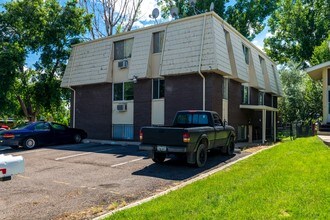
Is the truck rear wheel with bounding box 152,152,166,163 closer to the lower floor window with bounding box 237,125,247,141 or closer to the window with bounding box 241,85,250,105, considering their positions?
the lower floor window with bounding box 237,125,247,141

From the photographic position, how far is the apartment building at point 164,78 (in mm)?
16438

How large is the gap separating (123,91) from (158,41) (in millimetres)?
4022

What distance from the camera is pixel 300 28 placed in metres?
37.3

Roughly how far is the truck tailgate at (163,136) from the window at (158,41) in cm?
912

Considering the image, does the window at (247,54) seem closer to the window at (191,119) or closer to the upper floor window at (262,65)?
the upper floor window at (262,65)

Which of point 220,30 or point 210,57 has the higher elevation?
point 220,30

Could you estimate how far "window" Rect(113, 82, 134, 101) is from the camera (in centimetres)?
1980

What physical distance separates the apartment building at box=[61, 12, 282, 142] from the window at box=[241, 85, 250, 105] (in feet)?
0.23

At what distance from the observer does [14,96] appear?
2467 centimetres

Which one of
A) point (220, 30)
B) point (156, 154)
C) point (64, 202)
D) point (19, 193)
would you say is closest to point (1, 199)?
point (19, 193)

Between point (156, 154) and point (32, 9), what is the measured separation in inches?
745

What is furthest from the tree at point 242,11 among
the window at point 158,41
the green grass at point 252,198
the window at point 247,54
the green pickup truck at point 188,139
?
the green grass at point 252,198

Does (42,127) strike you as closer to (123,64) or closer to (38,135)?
(38,135)

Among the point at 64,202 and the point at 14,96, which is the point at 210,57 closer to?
the point at 64,202
